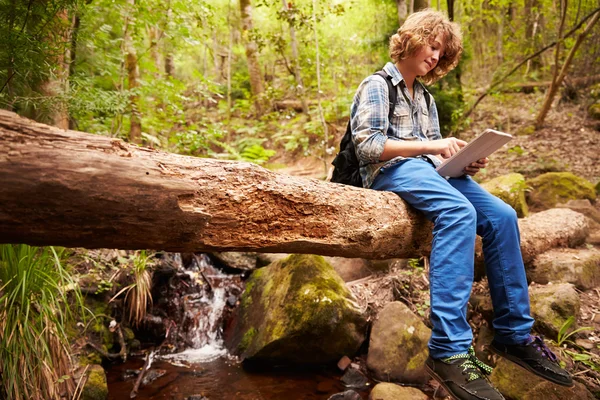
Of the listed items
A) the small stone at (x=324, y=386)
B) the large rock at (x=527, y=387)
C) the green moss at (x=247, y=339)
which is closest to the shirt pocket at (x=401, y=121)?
Result: the large rock at (x=527, y=387)

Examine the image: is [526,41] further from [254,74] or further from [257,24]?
[257,24]

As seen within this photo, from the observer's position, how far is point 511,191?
495cm

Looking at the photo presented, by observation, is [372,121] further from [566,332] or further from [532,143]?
[532,143]

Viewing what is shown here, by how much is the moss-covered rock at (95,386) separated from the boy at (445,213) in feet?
9.22

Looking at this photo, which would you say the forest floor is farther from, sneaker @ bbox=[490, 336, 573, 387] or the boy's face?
the boy's face

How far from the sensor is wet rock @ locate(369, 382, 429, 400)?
9.90 ft

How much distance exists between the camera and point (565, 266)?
3650mm

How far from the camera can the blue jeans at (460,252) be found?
2.02 metres

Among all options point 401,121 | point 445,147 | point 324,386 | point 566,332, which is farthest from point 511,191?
point 324,386

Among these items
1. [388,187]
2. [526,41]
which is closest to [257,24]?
[526,41]

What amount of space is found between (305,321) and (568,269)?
2.74m

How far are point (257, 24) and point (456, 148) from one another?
14373mm

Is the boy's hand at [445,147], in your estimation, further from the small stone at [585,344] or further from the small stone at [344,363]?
the small stone at [344,363]

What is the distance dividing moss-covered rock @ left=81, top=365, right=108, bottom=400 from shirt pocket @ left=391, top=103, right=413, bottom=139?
333 cm
